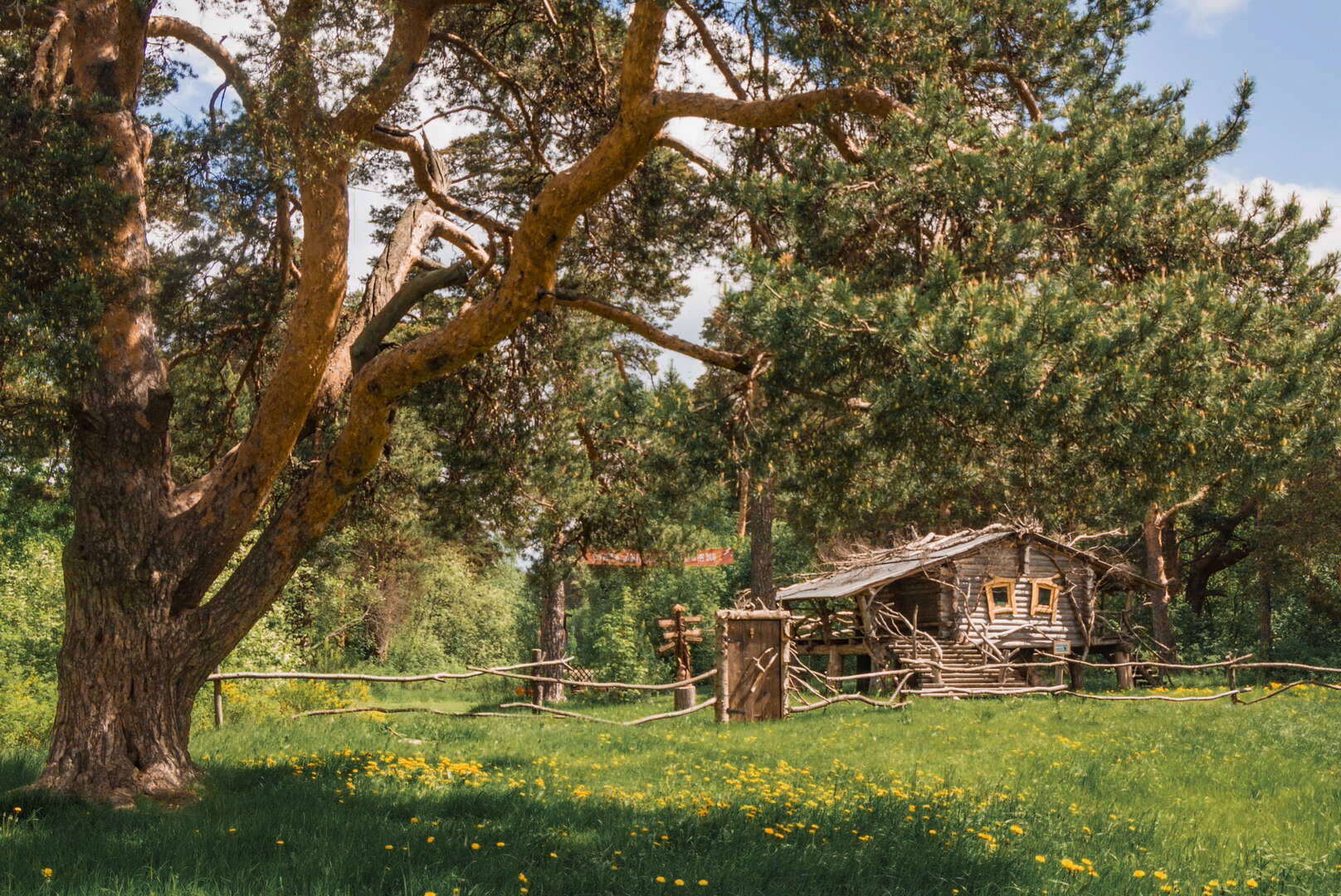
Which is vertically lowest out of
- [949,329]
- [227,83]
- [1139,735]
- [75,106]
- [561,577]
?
[1139,735]

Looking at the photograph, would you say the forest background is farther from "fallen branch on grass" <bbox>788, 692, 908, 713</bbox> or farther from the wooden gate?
"fallen branch on grass" <bbox>788, 692, 908, 713</bbox>

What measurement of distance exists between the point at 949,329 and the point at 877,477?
3.69 metres

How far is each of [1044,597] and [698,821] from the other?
2234 cm

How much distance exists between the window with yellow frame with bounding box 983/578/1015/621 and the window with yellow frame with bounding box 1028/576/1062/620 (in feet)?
2.46

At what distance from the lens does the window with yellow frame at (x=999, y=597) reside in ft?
80.9

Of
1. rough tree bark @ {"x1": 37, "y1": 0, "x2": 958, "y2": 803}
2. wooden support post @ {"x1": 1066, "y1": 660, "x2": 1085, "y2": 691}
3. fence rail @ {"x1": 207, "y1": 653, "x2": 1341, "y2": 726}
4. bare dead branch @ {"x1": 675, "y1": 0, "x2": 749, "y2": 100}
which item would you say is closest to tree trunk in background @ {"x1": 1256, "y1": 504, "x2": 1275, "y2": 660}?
wooden support post @ {"x1": 1066, "y1": 660, "x2": 1085, "y2": 691}

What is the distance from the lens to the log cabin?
76.1 ft

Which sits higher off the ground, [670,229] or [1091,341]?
[670,229]

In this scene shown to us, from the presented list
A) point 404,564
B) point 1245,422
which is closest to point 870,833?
point 1245,422

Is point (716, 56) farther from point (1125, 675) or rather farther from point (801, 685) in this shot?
point (1125, 675)

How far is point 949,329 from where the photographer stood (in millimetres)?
5910

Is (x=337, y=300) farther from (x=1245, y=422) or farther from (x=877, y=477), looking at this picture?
(x=1245, y=422)

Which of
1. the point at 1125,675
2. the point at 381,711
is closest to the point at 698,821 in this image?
the point at 381,711

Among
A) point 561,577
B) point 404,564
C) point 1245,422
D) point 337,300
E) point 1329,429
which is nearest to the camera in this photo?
point 1245,422
